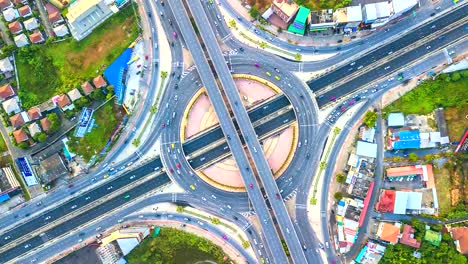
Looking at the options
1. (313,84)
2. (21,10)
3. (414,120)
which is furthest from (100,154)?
(414,120)

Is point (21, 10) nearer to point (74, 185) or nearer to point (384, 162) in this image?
point (74, 185)

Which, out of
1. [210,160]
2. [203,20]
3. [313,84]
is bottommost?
[210,160]

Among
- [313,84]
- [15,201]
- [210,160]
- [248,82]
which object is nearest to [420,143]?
[313,84]

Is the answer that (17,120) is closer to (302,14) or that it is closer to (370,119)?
(302,14)

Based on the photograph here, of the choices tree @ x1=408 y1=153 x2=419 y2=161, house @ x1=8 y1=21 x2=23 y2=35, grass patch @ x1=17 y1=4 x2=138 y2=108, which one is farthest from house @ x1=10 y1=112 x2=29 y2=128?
tree @ x1=408 y1=153 x2=419 y2=161

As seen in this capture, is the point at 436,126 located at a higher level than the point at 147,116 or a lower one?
lower
